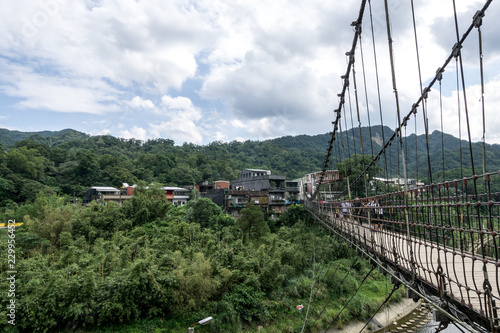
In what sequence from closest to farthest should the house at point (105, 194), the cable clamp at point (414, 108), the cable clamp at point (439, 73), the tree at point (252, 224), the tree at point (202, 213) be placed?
the cable clamp at point (439, 73), the cable clamp at point (414, 108), the tree at point (252, 224), the tree at point (202, 213), the house at point (105, 194)

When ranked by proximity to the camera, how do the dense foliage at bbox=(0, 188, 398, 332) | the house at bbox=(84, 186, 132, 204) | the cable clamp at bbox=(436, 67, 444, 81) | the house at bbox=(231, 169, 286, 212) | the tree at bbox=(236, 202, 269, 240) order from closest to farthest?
the cable clamp at bbox=(436, 67, 444, 81), the dense foliage at bbox=(0, 188, 398, 332), the tree at bbox=(236, 202, 269, 240), the house at bbox=(231, 169, 286, 212), the house at bbox=(84, 186, 132, 204)

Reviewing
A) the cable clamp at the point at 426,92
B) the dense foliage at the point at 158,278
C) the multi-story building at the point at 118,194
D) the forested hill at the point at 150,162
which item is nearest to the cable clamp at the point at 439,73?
the cable clamp at the point at 426,92

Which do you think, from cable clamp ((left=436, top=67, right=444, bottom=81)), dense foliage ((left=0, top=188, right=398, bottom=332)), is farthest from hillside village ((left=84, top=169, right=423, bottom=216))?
cable clamp ((left=436, top=67, right=444, bottom=81))

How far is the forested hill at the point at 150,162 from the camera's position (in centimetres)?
1738

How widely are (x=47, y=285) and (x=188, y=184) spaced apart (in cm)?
2062

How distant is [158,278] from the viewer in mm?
6742

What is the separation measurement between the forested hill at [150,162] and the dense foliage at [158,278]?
4226 millimetres

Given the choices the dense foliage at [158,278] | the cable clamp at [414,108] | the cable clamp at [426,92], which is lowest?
the dense foliage at [158,278]

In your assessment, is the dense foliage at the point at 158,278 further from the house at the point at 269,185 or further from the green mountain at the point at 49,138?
the green mountain at the point at 49,138

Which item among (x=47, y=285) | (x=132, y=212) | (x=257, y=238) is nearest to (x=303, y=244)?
(x=257, y=238)

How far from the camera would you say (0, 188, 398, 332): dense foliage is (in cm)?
599

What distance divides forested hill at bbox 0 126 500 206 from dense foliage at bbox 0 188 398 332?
13.9ft

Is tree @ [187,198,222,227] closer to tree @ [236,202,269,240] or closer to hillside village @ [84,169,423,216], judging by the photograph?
tree @ [236,202,269,240]

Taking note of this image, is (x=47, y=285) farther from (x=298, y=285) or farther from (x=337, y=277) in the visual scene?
(x=337, y=277)
